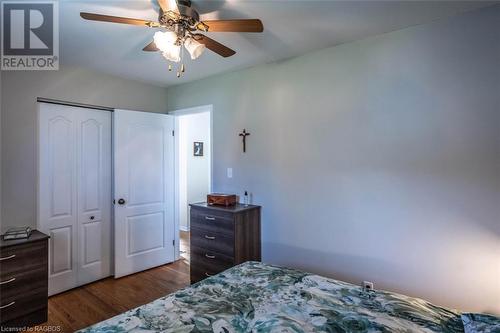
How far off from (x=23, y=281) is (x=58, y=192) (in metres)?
0.92

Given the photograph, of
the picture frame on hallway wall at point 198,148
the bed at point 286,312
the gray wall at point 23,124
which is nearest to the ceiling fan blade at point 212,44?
the bed at point 286,312

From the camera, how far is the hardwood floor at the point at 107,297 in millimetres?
2432

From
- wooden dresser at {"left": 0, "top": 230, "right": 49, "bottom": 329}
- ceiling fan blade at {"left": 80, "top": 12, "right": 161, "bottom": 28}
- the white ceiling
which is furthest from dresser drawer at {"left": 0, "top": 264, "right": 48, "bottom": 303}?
ceiling fan blade at {"left": 80, "top": 12, "right": 161, "bottom": 28}

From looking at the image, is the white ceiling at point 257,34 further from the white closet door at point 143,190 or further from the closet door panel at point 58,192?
the white closet door at point 143,190

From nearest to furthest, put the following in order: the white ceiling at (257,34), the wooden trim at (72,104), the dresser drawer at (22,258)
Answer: the white ceiling at (257,34) → the dresser drawer at (22,258) → the wooden trim at (72,104)

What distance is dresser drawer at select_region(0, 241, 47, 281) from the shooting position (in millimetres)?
2186

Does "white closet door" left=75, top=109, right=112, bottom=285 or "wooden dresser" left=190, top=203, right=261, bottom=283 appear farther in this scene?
"white closet door" left=75, top=109, right=112, bottom=285

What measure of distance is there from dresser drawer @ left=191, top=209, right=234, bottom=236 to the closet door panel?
133 cm

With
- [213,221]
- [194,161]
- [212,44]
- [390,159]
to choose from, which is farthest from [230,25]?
[194,161]

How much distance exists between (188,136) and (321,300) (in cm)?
450

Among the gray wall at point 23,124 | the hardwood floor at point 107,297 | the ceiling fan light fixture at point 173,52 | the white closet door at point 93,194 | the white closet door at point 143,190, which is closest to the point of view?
the ceiling fan light fixture at point 173,52

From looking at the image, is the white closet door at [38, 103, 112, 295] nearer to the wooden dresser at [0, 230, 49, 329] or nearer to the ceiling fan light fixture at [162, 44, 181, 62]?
the wooden dresser at [0, 230, 49, 329]

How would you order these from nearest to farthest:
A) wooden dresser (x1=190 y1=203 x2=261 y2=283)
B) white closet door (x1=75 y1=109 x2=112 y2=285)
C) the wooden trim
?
wooden dresser (x1=190 y1=203 x2=261 y2=283) < the wooden trim < white closet door (x1=75 y1=109 x2=112 y2=285)

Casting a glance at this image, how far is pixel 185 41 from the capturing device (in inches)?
68.5
